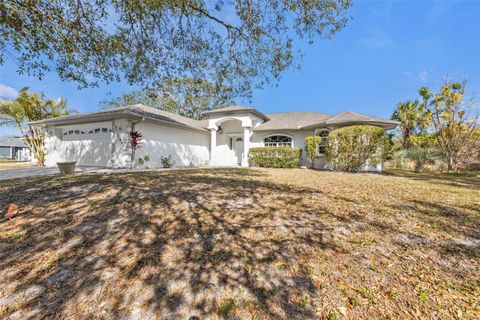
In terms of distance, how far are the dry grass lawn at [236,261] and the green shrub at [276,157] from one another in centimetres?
1107

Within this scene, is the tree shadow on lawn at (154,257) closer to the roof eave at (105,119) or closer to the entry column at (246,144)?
the roof eave at (105,119)

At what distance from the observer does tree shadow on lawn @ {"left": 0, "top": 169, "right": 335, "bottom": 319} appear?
2035 mm

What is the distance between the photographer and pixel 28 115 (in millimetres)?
17000

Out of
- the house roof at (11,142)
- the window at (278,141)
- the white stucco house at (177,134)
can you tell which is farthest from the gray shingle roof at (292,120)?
the house roof at (11,142)

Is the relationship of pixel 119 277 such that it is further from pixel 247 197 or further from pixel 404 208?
pixel 404 208

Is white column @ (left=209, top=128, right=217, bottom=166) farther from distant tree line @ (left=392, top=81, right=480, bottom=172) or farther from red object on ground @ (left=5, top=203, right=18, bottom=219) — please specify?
distant tree line @ (left=392, top=81, right=480, bottom=172)

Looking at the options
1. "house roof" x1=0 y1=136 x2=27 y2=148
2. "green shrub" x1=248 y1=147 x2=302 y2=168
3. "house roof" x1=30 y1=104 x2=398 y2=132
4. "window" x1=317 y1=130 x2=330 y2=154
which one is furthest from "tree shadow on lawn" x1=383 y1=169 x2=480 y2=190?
"house roof" x1=0 y1=136 x2=27 y2=148

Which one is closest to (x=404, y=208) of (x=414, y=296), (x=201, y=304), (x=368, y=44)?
(x=414, y=296)

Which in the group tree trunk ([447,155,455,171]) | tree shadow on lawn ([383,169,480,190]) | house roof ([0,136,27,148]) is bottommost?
tree shadow on lawn ([383,169,480,190])

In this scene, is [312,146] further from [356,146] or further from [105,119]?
[105,119]

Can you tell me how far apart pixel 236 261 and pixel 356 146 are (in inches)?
497

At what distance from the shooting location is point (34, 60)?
20.2 feet

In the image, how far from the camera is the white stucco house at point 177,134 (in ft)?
41.4

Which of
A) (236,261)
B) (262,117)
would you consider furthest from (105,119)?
(236,261)
